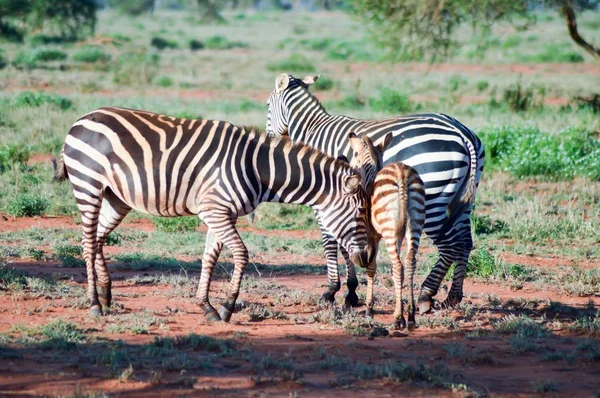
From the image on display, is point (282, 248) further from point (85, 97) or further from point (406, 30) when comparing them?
point (85, 97)

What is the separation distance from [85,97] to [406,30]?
326 inches

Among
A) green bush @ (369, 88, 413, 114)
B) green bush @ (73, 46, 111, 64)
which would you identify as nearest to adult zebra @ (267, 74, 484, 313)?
green bush @ (369, 88, 413, 114)

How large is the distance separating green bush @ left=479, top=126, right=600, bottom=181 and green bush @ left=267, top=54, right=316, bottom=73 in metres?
17.1

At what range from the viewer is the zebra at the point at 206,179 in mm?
7531

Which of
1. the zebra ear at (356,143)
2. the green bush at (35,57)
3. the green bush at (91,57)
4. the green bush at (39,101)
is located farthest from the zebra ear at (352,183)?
the green bush at (91,57)

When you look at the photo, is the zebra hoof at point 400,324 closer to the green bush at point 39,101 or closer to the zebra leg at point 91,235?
the zebra leg at point 91,235

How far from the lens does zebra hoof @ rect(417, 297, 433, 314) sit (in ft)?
27.5

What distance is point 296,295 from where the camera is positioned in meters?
8.60

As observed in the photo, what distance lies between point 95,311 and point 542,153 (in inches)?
379

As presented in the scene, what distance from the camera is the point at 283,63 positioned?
3359 cm

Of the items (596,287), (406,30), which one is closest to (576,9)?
(406,30)

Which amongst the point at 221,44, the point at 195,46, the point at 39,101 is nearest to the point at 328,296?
the point at 39,101

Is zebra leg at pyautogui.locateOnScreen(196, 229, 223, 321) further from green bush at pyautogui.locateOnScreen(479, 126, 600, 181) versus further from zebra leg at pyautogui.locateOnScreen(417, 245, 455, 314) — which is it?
green bush at pyautogui.locateOnScreen(479, 126, 600, 181)

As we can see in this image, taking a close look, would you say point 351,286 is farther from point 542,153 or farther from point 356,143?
point 542,153
